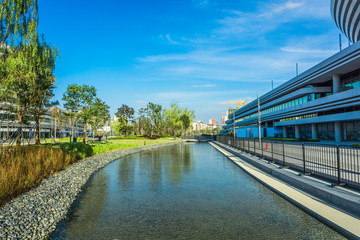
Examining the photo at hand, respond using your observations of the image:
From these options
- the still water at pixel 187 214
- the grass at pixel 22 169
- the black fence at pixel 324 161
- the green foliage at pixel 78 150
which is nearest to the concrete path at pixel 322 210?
the still water at pixel 187 214

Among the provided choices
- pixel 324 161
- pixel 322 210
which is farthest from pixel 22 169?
pixel 324 161

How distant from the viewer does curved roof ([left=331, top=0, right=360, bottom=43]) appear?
3538 cm

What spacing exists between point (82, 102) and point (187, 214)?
96.4ft

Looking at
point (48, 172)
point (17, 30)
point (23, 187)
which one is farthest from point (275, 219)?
point (17, 30)

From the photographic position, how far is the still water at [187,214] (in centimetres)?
545

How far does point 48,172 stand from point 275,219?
37.0ft

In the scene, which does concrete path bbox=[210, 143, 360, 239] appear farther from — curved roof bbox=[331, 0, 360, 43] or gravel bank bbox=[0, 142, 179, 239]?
curved roof bbox=[331, 0, 360, 43]

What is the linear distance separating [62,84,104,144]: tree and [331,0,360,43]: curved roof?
139 ft

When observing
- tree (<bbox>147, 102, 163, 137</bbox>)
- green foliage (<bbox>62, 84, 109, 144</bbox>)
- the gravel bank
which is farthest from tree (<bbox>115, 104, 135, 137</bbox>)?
the gravel bank

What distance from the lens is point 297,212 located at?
6609mm

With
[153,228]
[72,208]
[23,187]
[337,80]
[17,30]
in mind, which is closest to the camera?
[153,228]

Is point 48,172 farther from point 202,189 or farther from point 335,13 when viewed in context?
point 335,13

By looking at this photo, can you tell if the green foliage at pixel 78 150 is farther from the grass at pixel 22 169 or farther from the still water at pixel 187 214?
the still water at pixel 187 214

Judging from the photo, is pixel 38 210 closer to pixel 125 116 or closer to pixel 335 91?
pixel 335 91
